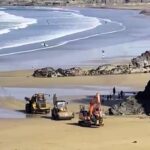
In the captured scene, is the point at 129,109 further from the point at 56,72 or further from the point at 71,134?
the point at 56,72

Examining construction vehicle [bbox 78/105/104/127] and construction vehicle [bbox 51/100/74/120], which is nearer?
construction vehicle [bbox 78/105/104/127]

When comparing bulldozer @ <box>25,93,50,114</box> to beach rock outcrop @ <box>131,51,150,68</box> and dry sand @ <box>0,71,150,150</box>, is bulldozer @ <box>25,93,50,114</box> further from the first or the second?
beach rock outcrop @ <box>131,51,150,68</box>

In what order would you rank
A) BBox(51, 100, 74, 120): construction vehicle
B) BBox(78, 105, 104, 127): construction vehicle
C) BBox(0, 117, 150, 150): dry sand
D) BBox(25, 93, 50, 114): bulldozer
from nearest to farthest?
BBox(0, 117, 150, 150): dry sand → BBox(78, 105, 104, 127): construction vehicle → BBox(51, 100, 74, 120): construction vehicle → BBox(25, 93, 50, 114): bulldozer

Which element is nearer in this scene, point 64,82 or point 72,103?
point 72,103

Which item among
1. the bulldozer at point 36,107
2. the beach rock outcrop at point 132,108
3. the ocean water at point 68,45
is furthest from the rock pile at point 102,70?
the beach rock outcrop at point 132,108

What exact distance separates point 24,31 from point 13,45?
18761mm

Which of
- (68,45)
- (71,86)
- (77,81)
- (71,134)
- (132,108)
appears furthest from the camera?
(68,45)

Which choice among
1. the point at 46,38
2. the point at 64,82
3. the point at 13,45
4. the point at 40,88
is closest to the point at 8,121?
the point at 40,88

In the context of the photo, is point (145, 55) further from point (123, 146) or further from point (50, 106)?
point (123, 146)

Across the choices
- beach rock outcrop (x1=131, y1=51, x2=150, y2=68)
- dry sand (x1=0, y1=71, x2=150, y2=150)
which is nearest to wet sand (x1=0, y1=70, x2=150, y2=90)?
beach rock outcrop (x1=131, y1=51, x2=150, y2=68)

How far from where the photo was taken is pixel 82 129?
23641 mm

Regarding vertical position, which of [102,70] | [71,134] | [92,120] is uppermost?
[92,120]

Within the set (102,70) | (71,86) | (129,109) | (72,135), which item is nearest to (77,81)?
(71,86)

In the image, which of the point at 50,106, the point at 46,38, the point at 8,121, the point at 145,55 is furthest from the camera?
the point at 46,38
